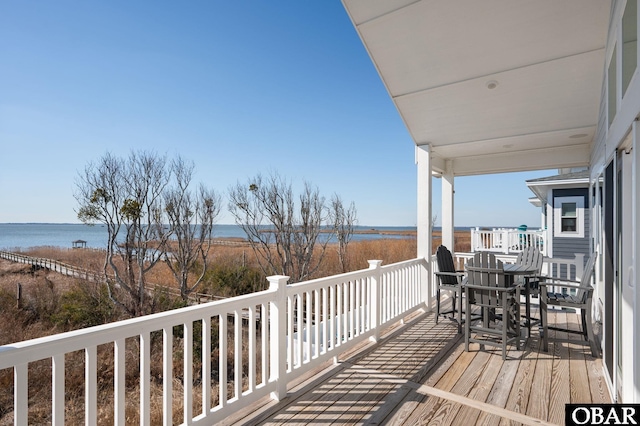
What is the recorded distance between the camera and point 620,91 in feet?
7.04

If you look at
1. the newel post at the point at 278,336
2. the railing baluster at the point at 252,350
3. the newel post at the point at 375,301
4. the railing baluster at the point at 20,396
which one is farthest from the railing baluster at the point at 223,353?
the newel post at the point at 375,301

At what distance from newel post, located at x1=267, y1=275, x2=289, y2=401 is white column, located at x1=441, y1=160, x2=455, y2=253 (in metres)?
4.90

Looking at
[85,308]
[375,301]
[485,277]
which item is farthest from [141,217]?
[485,277]

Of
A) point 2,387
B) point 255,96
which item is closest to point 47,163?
point 255,96

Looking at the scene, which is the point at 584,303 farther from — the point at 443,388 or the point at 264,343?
the point at 264,343

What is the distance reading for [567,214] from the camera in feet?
27.9

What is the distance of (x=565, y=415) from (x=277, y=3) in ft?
33.3

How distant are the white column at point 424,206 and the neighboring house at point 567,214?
5.09m

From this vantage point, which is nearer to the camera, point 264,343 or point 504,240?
point 264,343

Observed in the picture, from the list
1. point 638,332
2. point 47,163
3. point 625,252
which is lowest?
point 638,332

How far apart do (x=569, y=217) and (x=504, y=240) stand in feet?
6.36

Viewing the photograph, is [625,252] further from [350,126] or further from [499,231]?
[350,126]

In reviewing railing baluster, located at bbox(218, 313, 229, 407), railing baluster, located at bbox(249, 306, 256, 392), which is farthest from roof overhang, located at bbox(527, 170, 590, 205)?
railing baluster, located at bbox(218, 313, 229, 407)

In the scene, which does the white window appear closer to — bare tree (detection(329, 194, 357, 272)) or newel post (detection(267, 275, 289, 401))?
newel post (detection(267, 275, 289, 401))
